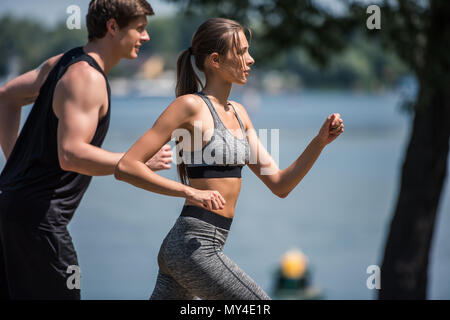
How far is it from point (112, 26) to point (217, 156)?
0.83 m

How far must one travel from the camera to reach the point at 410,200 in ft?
25.4

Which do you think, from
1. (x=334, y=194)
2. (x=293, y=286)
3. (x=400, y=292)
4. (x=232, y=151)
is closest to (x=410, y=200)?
(x=400, y=292)

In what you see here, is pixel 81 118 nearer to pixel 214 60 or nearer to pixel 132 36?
pixel 132 36

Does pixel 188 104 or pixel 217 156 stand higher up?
pixel 188 104

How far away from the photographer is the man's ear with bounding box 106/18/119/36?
9.80 ft

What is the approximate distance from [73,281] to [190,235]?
0.76 m

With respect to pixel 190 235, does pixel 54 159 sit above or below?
above

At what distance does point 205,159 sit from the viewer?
2721 millimetres

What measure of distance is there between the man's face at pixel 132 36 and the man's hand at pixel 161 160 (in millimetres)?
521

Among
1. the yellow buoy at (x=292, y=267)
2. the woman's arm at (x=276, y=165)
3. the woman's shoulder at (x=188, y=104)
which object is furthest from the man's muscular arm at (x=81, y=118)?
the yellow buoy at (x=292, y=267)

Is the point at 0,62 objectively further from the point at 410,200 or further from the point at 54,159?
the point at 410,200

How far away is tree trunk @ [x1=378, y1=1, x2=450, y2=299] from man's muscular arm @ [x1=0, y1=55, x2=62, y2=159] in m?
4.76

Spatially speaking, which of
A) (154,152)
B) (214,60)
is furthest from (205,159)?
(214,60)

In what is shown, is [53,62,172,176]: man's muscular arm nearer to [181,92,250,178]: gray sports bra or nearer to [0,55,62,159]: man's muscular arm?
[181,92,250,178]: gray sports bra
